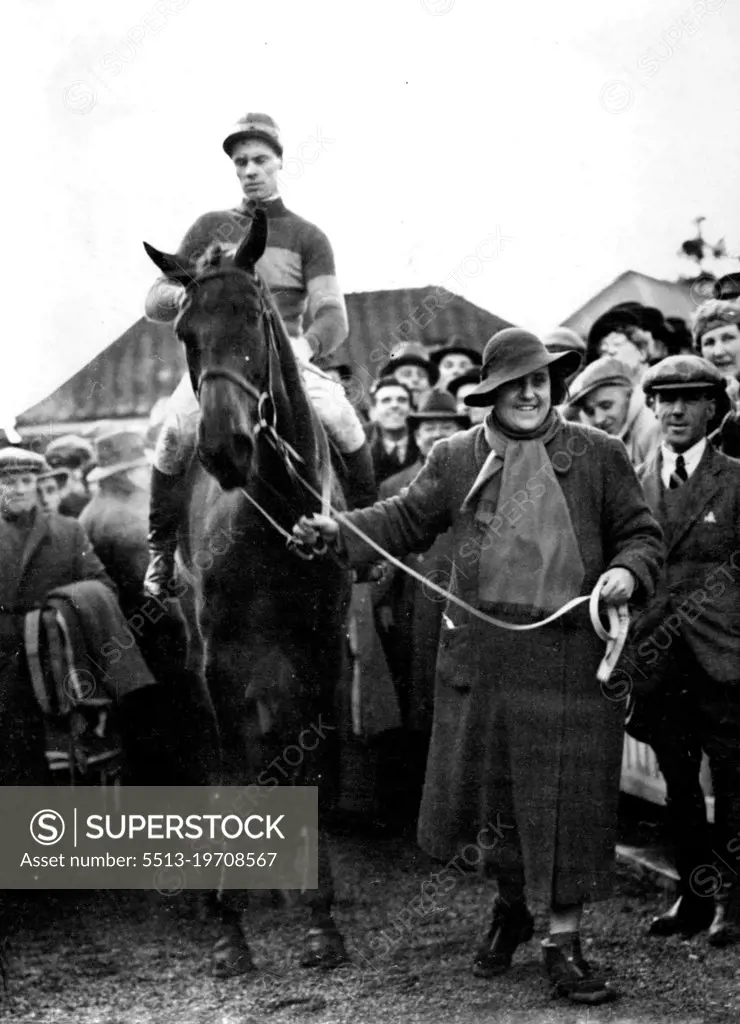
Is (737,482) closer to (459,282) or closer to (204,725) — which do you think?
(459,282)

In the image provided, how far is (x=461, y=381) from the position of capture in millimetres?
5320

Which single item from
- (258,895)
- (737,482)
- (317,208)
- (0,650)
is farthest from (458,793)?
(317,208)

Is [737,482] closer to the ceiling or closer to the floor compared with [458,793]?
closer to the ceiling

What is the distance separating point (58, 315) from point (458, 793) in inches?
101

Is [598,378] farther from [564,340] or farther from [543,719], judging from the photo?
[543,719]

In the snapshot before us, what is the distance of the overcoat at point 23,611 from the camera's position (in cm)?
481

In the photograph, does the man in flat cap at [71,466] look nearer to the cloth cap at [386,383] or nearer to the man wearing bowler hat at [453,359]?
the cloth cap at [386,383]

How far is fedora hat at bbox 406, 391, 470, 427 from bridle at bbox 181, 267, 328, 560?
92cm

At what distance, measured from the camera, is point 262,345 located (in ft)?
14.0

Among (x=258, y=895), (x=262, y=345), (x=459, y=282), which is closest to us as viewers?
(x=262, y=345)

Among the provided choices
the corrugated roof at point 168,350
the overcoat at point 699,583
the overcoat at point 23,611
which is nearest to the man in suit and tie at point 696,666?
the overcoat at point 699,583

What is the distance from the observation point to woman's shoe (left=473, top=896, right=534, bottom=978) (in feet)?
14.4

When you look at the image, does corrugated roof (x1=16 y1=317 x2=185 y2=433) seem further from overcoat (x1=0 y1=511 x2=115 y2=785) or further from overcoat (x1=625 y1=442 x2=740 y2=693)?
overcoat (x1=625 y1=442 x2=740 y2=693)

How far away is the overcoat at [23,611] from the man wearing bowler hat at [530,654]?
3.96ft
